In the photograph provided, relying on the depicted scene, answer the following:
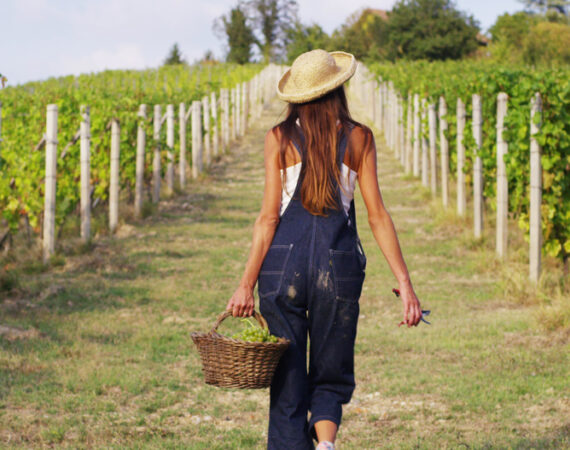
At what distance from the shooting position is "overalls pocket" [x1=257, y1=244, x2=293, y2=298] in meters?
3.59

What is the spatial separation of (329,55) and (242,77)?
42914 mm

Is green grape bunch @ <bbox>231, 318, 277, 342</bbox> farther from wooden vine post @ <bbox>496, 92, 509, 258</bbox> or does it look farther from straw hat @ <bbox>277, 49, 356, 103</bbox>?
wooden vine post @ <bbox>496, 92, 509, 258</bbox>

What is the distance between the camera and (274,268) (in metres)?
3.61

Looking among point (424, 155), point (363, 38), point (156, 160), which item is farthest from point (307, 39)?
point (156, 160)

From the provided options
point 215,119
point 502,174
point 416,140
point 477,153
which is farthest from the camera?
point 215,119

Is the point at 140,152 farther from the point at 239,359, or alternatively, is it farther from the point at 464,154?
the point at 239,359

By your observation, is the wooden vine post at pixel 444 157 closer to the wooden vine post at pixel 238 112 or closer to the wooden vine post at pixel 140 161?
the wooden vine post at pixel 140 161

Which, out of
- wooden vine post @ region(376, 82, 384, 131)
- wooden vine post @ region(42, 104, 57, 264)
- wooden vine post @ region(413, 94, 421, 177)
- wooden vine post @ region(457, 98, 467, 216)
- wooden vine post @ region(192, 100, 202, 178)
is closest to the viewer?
wooden vine post @ region(42, 104, 57, 264)

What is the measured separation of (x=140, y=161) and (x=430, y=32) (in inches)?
2023

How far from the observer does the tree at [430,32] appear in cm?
6234

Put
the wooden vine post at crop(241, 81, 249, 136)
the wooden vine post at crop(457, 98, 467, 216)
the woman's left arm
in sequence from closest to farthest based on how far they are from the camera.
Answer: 1. the woman's left arm
2. the wooden vine post at crop(457, 98, 467, 216)
3. the wooden vine post at crop(241, 81, 249, 136)

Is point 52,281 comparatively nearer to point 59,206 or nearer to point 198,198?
point 59,206

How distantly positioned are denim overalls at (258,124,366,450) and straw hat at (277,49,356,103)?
0.23 m

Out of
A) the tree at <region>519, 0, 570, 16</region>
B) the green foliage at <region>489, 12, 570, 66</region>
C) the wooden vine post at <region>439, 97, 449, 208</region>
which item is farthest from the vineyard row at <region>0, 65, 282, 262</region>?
the tree at <region>519, 0, 570, 16</region>
